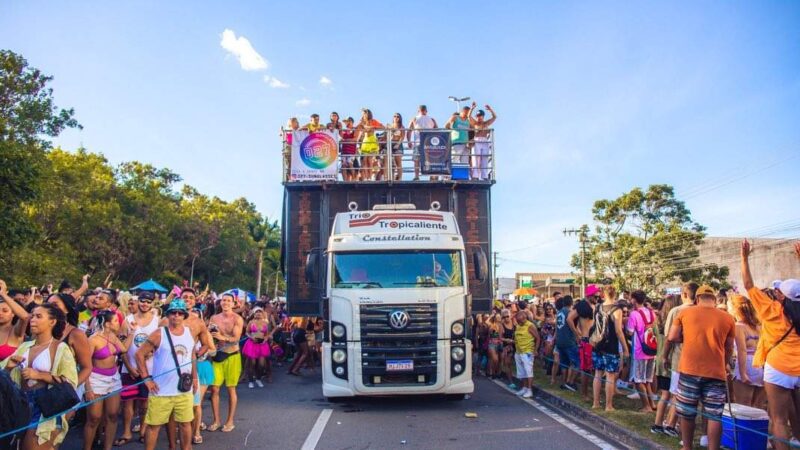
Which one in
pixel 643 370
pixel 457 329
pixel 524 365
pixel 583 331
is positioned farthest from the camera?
pixel 524 365

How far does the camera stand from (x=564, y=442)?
705cm

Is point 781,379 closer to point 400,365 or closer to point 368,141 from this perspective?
point 400,365

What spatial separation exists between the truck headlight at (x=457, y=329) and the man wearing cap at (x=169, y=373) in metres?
4.01

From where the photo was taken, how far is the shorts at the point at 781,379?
5.48 meters

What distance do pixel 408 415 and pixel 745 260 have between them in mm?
5056

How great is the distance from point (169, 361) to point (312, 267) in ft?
11.6

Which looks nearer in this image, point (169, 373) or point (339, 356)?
point (169, 373)

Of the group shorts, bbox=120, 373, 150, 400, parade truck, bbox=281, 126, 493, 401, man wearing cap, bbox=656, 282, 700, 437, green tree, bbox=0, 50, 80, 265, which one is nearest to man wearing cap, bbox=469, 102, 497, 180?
parade truck, bbox=281, 126, 493, 401

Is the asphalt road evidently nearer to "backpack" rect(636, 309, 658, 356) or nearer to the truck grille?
the truck grille

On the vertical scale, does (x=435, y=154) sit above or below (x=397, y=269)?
above

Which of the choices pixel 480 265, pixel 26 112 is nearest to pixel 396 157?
pixel 480 265

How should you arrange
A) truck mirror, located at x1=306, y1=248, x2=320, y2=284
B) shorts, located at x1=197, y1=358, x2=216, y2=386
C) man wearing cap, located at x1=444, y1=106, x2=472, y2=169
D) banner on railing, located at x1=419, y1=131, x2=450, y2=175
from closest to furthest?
shorts, located at x1=197, y1=358, x2=216, y2=386 → truck mirror, located at x1=306, y1=248, x2=320, y2=284 → banner on railing, located at x1=419, y1=131, x2=450, y2=175 → man wearing cap, located at x1=444, y1=106, x2=472, y2=169

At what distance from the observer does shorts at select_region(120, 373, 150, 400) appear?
6.86 metres

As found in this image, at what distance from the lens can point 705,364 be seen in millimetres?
5828
